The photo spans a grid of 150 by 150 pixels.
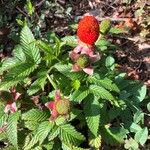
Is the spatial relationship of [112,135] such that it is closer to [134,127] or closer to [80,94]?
[134,127]

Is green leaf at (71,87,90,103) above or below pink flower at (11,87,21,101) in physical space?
below

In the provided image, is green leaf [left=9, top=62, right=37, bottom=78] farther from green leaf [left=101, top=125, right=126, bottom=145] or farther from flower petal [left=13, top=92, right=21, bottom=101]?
green leaf [left=101, top=125, right=126, bottom=145]

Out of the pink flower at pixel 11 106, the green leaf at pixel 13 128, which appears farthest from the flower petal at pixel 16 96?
the green leaf at pixel 13 128

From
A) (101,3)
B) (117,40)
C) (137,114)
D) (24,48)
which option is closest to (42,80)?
(24,48)

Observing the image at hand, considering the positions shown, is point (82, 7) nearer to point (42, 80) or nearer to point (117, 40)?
point (117, 40)

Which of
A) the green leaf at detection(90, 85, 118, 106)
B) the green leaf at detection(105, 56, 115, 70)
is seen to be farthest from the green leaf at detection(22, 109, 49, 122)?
the green leaf at detection(105, 56, 115, 70)

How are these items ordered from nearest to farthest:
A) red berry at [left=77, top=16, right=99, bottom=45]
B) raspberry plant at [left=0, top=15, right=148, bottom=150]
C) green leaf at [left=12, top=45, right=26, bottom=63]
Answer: red berry at [left=77, top=16, right=99, bottom=45] < raspberry plant at [left=0, top=15, right=148, bottom=150] < green leaf at [left=12, top=45, right=26, bottom=63]

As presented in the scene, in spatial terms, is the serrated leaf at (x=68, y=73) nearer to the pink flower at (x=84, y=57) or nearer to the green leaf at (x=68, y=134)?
the pink flower at (x=84, y=57)
